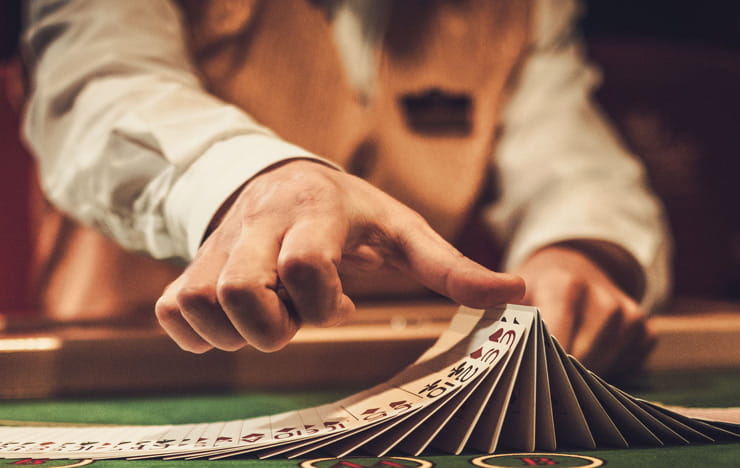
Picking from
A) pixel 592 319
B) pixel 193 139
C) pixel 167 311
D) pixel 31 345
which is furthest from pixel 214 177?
pixel 592 319

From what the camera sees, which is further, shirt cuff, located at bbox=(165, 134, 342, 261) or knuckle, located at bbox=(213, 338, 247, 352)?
shirt cuff, located at bbox=(165, 134, 342, 261)

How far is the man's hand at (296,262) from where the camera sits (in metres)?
0.50

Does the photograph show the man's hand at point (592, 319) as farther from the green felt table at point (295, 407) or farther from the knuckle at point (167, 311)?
the knuckle at point (167, 311)

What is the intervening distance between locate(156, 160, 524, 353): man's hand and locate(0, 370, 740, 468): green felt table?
108 millimetres

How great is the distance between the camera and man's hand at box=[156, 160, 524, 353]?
0.50 meters

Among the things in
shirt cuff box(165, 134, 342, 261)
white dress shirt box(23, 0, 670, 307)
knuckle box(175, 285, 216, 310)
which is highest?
white dress shirt box(23, 0, 670, 307)

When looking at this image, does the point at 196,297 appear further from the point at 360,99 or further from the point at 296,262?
the point at 360,99

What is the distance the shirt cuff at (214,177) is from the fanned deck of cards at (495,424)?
253 millimetres

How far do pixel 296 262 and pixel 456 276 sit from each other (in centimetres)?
16

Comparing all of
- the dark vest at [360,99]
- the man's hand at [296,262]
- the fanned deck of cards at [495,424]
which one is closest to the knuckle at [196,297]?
the man's hand at [296,262]

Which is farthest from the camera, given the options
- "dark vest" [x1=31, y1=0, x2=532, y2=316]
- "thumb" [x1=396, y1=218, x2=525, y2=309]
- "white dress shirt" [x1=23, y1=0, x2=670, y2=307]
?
"dark vest" [x1=31, y1=0, x2=532, y2=316]

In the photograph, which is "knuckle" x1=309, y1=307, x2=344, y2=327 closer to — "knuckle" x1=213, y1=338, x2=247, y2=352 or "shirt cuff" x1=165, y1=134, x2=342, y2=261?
"knuckle" x1=213, y1=338, x2=247, y2=352

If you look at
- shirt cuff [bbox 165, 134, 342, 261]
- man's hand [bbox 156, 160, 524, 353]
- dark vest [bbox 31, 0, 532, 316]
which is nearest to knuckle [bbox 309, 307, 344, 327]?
man's hand [bbox 156, 160, 524, 353]

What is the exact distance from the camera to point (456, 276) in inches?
22.8
